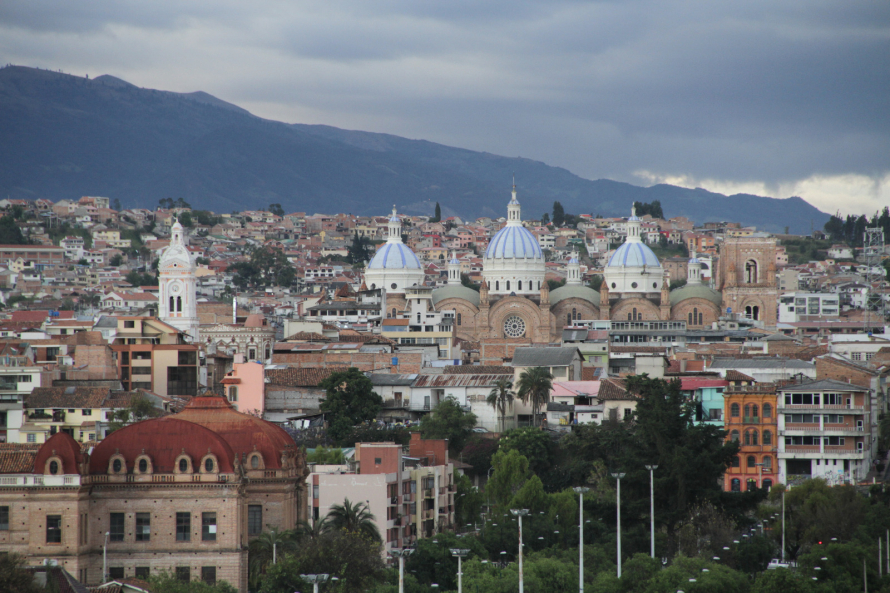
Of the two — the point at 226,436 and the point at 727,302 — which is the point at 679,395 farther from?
the point at 727,302

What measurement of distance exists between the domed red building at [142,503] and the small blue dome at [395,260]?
65.9 m

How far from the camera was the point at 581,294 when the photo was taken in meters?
102

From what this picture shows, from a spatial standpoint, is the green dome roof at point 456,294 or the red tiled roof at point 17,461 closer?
the red tiled roof at point 17,461

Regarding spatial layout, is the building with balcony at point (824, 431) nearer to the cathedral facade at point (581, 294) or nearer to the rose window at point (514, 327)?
the cathedral facade at point (581, 294)

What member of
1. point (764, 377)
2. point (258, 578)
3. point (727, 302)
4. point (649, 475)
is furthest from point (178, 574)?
point (727, 302)

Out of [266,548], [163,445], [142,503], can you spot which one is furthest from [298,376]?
[266,548]

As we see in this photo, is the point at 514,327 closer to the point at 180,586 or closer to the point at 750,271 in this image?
the point at 750,271

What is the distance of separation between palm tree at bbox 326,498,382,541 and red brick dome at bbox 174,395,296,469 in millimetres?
2267

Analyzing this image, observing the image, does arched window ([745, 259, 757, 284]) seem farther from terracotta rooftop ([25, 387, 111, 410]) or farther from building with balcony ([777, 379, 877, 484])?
terracotta rooftop ([25, 387, 111, 410])

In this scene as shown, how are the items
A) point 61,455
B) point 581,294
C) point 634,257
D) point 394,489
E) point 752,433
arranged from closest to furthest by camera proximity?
point 61,455, point 394,489, point 752,433, point 581,294, point 634,257

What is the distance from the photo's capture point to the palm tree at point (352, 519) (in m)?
43.1

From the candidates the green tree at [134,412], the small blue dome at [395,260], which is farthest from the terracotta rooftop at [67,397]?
the small blue dome at [395,260]

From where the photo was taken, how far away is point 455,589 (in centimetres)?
3962

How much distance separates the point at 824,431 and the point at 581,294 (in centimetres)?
4548
